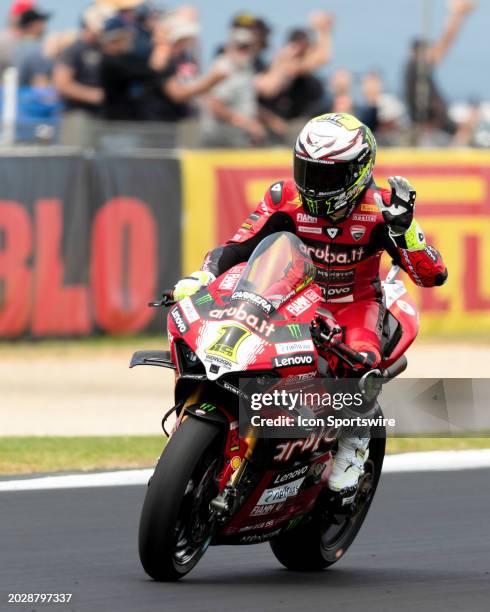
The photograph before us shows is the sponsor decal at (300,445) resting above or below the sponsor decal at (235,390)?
below

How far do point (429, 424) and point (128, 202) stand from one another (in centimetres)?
801

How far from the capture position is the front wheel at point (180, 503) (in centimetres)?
517

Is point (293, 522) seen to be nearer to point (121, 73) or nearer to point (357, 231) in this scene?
point (357, 231)

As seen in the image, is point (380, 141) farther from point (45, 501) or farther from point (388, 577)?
point (388, 577)

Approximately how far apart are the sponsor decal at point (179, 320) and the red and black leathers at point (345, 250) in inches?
18.3

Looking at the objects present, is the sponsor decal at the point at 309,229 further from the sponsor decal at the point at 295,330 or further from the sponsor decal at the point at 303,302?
the sponsor decal at the point at 295,330

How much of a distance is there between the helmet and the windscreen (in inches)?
10.9

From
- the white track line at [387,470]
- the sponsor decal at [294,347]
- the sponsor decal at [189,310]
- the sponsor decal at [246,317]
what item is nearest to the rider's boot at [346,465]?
the sponsor decal at [294,347]

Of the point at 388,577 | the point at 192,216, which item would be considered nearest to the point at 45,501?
the point at 388,577

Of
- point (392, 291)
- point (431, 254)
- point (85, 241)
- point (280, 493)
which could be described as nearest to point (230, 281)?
point (280, 493)

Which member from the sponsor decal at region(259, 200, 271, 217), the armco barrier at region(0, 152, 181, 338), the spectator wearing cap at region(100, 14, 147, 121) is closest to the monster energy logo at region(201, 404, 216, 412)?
the sponsor decal at region(259, 200, 271, 217)

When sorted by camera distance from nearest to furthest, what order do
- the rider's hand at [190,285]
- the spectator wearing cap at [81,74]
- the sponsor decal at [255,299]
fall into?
the sponsor decal at [255,299]
the rider's hand at [190,285]
the spectator wearing cap at [81,74]

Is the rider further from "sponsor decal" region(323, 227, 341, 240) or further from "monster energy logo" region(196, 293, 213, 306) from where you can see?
"monster energy logo" region(196, 293, 213, 306)

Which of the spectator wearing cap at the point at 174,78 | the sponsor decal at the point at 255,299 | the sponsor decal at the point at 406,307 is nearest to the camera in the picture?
the sponsor decal at the point at 255,299
